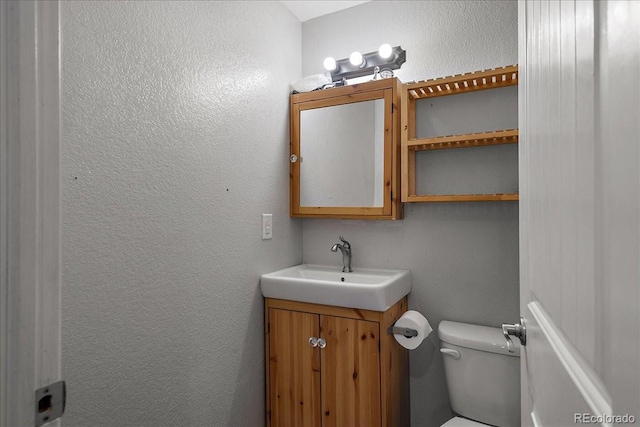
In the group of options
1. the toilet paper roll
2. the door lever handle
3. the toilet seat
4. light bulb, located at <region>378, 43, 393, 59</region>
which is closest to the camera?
the door lever handle

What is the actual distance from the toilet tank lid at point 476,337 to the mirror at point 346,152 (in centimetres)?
57

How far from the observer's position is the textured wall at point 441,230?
1.55 metres

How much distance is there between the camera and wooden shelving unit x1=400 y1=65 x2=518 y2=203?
4.73 ft

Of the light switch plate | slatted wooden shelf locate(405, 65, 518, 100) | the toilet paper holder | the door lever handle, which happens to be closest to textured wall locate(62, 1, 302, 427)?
the light switch plate

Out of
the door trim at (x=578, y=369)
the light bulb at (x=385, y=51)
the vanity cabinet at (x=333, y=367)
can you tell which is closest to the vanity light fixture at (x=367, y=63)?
the light bulb at (x=385, y=51)

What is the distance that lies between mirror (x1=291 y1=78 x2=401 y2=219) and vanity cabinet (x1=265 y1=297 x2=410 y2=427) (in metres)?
0.54

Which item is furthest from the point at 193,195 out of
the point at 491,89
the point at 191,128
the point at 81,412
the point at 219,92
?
the point at 491,89

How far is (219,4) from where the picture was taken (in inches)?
57.4

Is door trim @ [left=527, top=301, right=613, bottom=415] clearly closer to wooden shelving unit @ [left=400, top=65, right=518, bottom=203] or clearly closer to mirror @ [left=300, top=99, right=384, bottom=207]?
wooden shelving unit @ [left=400, top=65, right=518, bottom=203]

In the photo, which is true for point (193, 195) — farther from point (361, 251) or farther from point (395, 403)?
point (395, 403)

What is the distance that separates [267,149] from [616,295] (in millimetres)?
1562

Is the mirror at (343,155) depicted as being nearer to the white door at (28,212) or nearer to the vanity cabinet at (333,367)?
the vanity cabinet at (333,367)

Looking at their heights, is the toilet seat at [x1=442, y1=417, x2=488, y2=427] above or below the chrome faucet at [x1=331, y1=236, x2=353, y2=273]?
below

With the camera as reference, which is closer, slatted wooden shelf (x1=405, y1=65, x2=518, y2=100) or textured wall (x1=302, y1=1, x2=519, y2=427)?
slatted wooden shelf (x1=405, y1=65, x2=518, y2=100)
